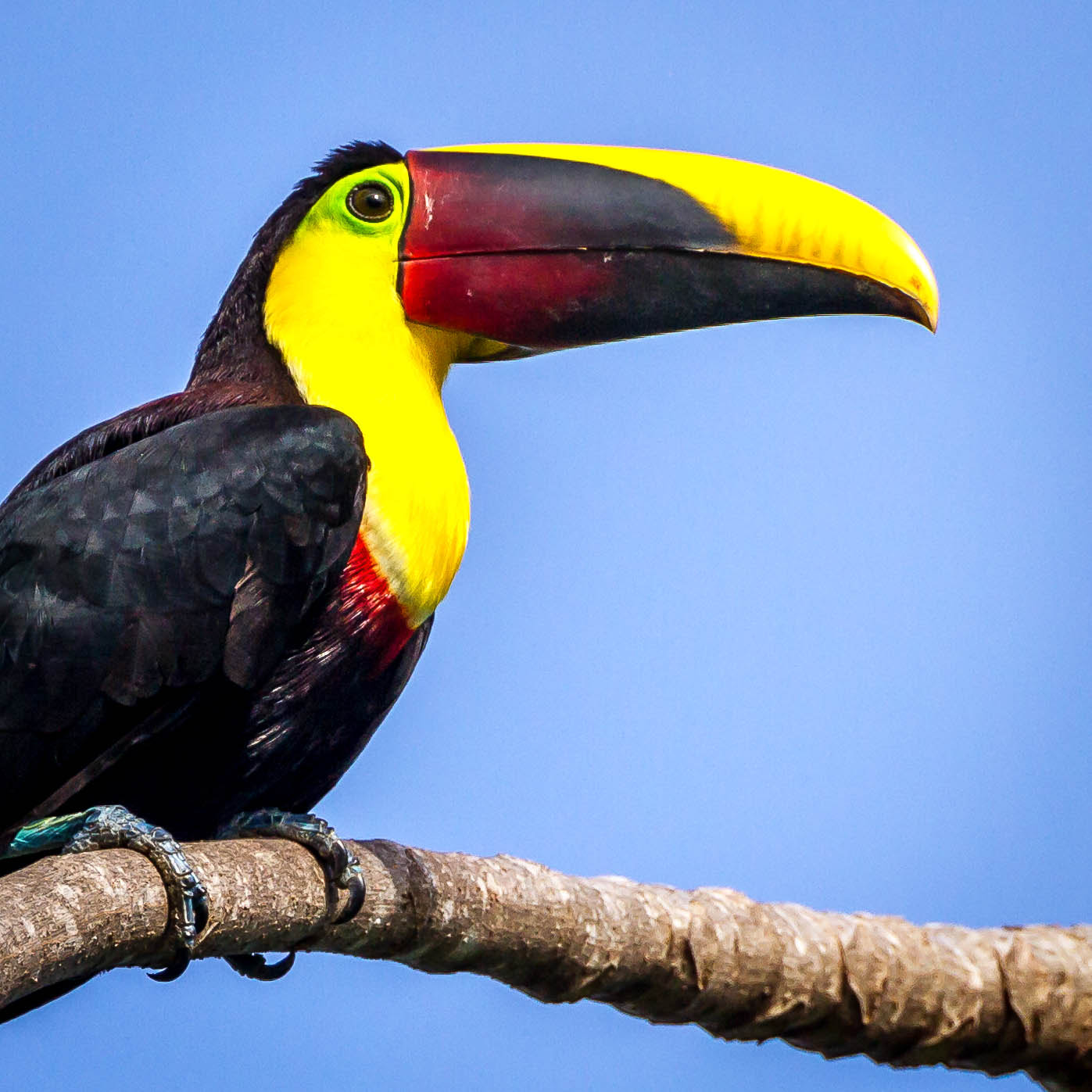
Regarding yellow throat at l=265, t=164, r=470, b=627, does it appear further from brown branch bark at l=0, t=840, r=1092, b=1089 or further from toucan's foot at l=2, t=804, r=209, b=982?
toucan's foot at l=2, t=804, r=209, b=982

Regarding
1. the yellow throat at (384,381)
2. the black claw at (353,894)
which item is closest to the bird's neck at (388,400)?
the yellow throat at (384,381)

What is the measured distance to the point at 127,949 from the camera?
338cm

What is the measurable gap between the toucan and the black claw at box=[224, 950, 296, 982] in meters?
0.01

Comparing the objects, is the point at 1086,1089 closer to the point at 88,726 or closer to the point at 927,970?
the point at 927,970

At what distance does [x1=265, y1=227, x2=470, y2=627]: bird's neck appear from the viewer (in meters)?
4.73

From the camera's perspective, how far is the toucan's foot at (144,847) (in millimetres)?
3518

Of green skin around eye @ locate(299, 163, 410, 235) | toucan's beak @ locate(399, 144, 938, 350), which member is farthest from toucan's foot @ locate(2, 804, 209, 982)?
green skin around eye @ locate(299, 163, 410, 235)

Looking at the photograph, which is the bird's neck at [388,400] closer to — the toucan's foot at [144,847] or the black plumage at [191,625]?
the black plumage at [191,625]

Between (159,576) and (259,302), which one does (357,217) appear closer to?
(259,302)

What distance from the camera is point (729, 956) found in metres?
4.39

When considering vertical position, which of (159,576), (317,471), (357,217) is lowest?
(159,576)

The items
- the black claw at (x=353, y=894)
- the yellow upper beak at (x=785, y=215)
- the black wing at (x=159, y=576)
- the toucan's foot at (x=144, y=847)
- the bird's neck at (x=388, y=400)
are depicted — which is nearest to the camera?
the toucan's foot at (x=144, y=847)

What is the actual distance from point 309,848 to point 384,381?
144 centimetres

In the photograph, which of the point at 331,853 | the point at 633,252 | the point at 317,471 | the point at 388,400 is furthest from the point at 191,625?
the point at 633,252
